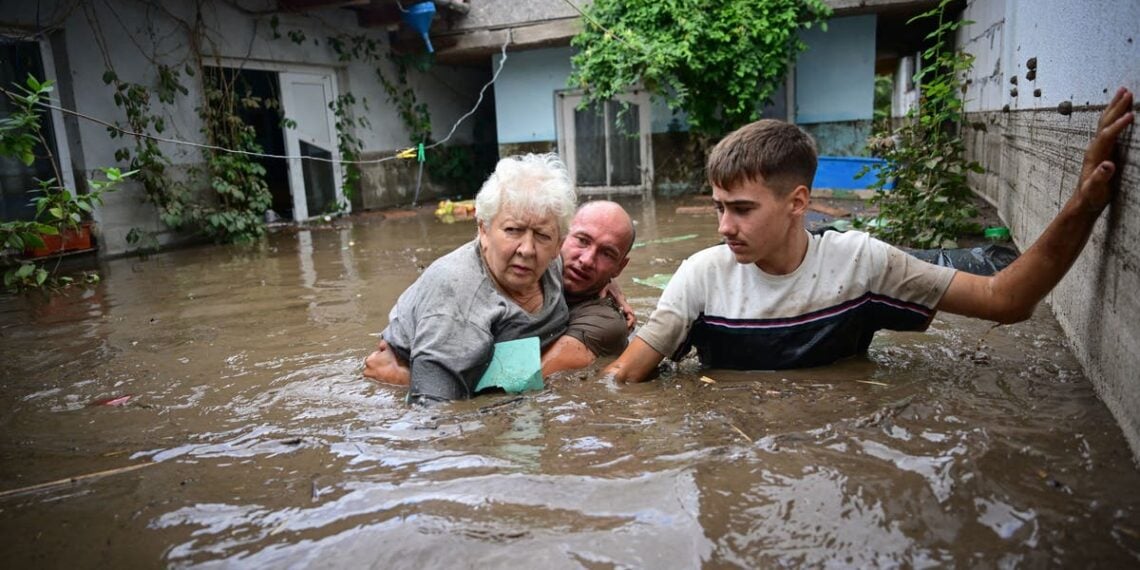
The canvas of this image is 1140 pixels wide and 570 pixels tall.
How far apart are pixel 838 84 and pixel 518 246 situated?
36.7 ft

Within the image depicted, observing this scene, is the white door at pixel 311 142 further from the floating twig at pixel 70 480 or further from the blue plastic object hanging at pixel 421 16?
the floating twig at pixel 70 480

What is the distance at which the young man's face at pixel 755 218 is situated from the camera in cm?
256

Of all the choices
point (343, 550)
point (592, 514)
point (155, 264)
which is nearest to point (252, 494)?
point (343, 550)

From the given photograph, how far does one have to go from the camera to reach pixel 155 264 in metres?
8.02

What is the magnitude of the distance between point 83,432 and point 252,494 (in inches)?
49.0

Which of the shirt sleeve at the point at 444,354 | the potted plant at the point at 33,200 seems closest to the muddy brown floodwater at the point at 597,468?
the shirt sleeve at the point at 444,354

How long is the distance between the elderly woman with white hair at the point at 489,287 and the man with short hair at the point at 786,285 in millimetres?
509

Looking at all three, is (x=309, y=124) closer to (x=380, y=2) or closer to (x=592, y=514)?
(x=380, y=2)

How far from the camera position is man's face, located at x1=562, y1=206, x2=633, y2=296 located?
3379 mm

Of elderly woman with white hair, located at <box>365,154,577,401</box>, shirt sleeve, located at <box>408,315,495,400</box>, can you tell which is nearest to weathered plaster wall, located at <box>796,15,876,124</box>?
elderly woman with white hair, located at <box>365,154,577,401</box>

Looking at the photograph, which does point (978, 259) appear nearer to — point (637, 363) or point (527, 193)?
point (637, 363)

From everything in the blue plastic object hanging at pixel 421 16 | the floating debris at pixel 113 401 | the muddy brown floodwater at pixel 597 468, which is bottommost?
the floating debris at pixel 113 401

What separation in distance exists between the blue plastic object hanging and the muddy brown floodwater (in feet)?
31.6

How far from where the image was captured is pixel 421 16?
12.2m
